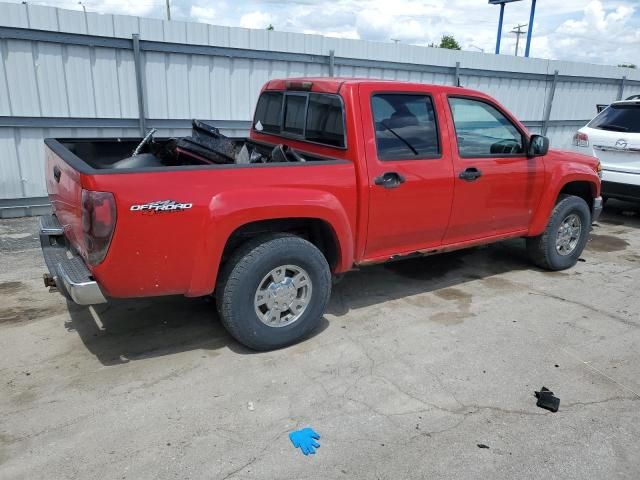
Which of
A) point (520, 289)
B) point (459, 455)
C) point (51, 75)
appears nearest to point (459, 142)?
point (520, 289)

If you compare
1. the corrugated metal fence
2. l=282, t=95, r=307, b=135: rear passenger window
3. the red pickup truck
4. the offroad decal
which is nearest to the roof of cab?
the red pickup truck

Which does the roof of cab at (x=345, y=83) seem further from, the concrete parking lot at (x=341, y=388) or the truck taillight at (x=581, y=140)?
the truck taillight at (x=581, y=140)

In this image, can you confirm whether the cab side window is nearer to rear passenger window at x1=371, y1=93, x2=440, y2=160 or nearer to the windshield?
rear passenger window at x1=371, y1=93, x2=440, y2=160

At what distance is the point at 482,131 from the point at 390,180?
1281 millimetres

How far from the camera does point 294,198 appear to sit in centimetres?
365

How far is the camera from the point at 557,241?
5.81 meters

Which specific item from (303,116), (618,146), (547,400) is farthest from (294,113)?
(618,146)

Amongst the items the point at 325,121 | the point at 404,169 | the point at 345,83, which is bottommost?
the point at 404,169

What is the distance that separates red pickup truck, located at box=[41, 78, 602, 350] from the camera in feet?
10.6

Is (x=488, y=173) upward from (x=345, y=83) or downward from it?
downward

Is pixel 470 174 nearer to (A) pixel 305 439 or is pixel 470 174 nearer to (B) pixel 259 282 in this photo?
(B) pixel 259 282

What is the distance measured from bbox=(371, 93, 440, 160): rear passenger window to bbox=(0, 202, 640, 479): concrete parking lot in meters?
1.39

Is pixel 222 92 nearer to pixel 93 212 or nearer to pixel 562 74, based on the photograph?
pixel 93 212

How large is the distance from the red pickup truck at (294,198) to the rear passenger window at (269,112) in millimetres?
19
